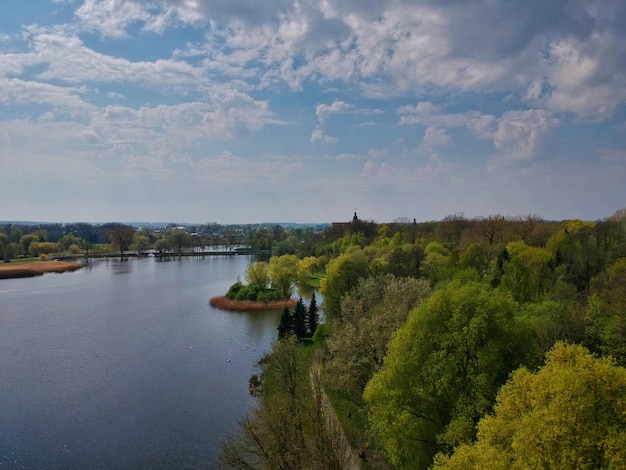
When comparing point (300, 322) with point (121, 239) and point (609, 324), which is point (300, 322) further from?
point (121, 239)

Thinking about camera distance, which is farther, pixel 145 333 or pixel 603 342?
pixel 145 333

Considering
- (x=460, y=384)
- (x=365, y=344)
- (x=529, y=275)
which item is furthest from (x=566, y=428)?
(x=529, y=275)

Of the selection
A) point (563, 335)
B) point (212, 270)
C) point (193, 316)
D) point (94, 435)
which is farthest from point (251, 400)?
point (212, 270)

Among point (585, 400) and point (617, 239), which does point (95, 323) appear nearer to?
point (585, 400)

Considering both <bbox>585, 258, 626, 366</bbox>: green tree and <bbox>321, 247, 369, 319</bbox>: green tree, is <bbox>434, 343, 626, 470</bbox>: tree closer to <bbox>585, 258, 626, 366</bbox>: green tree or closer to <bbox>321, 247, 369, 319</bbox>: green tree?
<bbox>585, 258, 626, 366</bbox>: green tree

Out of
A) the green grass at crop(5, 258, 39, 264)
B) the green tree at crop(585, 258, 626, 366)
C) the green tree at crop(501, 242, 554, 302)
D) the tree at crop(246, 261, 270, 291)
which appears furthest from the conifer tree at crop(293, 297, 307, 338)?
the green grass at crop(5, 258, 39, 264)

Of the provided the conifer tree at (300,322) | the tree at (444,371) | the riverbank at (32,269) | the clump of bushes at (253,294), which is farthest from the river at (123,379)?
the riverbank at (32,269)
